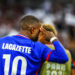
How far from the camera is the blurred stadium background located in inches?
591

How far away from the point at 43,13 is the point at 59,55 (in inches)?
480

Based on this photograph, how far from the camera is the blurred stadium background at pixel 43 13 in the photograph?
15.0 metres

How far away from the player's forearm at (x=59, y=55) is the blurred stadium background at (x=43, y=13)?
363 inches

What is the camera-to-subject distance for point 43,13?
642 inches

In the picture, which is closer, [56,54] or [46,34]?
[56,54]

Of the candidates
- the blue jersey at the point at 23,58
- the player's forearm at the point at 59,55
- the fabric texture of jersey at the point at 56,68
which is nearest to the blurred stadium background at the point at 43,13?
the fabric texture of jersey at the point at 56,68

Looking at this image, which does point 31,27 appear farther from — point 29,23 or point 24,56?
point 24,56

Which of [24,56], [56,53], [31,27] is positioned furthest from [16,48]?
[56,53]

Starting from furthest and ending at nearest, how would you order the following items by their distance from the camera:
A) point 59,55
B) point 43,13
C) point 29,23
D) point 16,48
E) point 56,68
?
point 43,13 → point 56,68 → point 29,23 → point 16,48 → point 59,55

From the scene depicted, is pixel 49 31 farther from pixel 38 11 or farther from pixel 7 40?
pixel 38 11

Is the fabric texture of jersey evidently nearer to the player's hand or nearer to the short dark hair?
the player's hand

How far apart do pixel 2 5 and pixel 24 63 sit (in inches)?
576

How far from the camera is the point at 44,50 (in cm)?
433

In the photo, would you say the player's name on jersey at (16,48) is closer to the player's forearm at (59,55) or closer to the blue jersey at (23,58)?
the blue jersey at (23,58)
